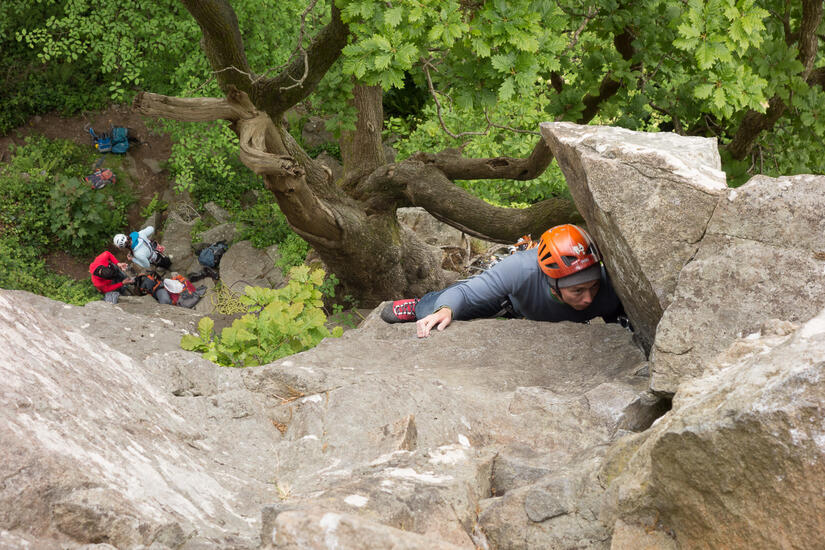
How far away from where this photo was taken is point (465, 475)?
3.05 m

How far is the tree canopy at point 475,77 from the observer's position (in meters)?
5.55

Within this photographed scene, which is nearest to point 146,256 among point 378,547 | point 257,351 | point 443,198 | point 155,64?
point 155,64

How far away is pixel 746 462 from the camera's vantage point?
2207mm

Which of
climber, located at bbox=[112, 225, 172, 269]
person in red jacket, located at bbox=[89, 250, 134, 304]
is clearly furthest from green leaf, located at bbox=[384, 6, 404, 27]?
climber, located at bbox=[112, 225, 172, 269]

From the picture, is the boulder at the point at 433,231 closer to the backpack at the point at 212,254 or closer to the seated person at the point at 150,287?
the seated person at the point at 150,287

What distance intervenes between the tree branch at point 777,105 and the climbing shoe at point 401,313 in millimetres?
4655

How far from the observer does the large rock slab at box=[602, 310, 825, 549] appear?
2.10 m

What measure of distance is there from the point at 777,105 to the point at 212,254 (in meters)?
13.4

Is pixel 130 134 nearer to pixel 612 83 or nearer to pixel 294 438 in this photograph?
pixel 612 83

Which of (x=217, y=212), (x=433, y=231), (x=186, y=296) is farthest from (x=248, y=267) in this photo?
(x=433, y=231)

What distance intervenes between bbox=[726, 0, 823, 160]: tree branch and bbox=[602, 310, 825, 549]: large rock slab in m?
6.19

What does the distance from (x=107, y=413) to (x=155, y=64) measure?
44.8ft

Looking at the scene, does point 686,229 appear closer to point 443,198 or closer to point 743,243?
point 743,243

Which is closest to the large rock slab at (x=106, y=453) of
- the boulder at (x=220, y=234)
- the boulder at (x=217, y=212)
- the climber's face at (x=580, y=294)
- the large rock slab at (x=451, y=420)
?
the large rock slab at (x=451, y=420)
